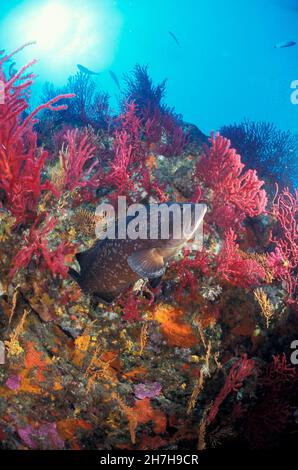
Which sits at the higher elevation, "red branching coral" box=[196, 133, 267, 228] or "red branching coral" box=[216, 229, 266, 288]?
"red branching coral" box=[196, 133, 267, 228]

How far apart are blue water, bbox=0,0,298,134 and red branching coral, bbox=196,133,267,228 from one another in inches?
1303

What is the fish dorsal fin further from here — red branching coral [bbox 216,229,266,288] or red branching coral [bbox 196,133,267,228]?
red branching coral [bbox 196,133,267,228]

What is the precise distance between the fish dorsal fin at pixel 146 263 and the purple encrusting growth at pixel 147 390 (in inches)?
61.8

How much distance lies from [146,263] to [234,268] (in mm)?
1388

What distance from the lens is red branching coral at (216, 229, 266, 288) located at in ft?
10.9

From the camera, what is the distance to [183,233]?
249 cm

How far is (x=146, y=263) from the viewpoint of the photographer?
2529 mm

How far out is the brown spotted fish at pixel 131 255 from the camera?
252cm

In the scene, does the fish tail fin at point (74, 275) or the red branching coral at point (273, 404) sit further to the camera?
the red branching coral at point (273, 404)

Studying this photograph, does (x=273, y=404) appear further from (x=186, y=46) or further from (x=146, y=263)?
(x=186, y=46)

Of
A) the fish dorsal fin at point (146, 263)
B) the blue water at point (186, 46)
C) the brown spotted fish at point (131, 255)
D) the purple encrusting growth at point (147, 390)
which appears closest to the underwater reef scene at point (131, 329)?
the purple encrusting growth at point (147, 390)

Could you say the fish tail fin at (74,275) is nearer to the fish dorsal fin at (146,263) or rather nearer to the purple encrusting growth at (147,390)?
the fish dorsal fin at (146,263)

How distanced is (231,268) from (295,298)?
3.80 ft

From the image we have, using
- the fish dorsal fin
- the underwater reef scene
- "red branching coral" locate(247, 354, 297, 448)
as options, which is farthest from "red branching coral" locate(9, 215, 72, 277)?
"red branching coral" locate(247, 354, 297, 448)
